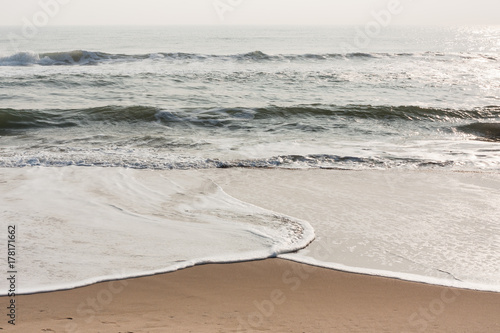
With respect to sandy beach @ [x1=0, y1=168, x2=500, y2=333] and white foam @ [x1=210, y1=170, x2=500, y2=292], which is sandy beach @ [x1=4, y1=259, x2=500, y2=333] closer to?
sandy beach @ [x1=0, y1=168, x2=500, y2=333]

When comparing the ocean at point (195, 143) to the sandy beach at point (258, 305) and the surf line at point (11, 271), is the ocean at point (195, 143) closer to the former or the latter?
the surf line at point (11, 271)

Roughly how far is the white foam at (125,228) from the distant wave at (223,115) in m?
5.96

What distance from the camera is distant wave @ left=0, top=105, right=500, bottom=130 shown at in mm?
13148

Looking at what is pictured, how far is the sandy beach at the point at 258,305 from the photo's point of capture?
3.46 meters

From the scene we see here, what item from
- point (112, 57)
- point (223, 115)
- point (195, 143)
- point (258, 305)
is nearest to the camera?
point (258, 305)

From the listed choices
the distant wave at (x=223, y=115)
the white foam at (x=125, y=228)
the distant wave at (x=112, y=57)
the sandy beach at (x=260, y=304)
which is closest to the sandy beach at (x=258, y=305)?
the sandy beach at (x=260, y=304)

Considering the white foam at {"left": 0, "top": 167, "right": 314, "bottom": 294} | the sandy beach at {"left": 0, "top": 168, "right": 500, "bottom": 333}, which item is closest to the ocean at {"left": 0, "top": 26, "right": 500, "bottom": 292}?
the white foam at {"left": 0, "top": 167, "right": 314, "bottom": 294}

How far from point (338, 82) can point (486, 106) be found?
6.39 metres

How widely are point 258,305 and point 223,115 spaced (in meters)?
10.5

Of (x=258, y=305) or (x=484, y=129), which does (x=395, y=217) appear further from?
(x=484, y=129)

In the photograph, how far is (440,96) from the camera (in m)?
17.7

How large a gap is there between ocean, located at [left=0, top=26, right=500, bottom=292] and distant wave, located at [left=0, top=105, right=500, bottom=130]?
0.06 meters

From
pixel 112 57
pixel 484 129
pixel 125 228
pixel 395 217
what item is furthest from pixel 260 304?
pixel 112 57

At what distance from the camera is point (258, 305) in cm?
383
